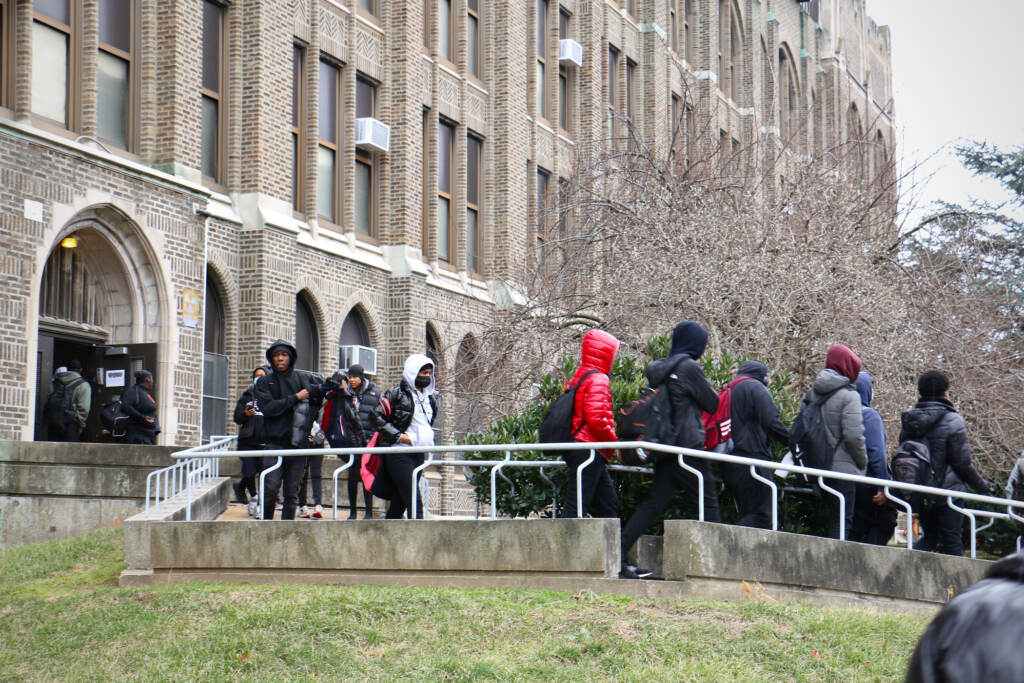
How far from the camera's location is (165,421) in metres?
19.2

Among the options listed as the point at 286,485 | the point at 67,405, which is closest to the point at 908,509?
the point at 286,485

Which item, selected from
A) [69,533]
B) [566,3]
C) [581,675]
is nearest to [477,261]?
[566,3]

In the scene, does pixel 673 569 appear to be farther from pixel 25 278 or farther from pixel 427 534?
pixel 25 278

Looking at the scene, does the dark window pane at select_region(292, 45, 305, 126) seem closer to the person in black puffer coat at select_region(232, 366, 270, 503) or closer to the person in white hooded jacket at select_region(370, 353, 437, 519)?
the person in black puffer coat at select_region(232, 366, 270, 503)

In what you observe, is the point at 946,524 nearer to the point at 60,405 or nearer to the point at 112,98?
the point at 60,405

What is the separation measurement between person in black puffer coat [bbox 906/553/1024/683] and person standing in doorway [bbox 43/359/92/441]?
17149 millimetres

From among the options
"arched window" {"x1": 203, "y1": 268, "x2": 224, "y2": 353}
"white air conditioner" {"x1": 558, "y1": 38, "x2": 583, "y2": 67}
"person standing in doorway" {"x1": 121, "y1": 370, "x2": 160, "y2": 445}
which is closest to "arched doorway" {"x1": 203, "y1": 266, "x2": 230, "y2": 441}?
"arched window" {"x1": 203, "y1": 268, "x2": 224, "y2": 353}

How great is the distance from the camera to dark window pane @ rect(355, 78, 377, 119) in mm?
24891

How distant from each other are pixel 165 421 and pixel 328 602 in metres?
11.4

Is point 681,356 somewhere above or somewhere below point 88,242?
below

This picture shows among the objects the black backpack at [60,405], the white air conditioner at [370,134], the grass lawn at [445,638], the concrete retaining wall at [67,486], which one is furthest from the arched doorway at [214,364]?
the grass lawn at [445,638]

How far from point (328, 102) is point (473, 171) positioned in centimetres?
509

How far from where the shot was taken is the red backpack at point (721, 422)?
31.8 feet

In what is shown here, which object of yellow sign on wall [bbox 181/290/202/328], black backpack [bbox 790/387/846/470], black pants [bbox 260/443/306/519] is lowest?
black pants [bbox 260/443/306/519]
